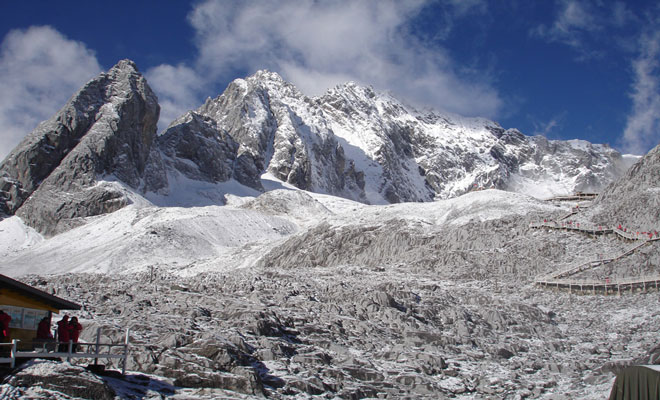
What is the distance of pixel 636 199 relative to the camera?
63156mm

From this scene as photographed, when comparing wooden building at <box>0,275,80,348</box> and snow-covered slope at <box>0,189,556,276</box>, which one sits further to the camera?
snow-covered slope at <box>0,189,556,276</box>

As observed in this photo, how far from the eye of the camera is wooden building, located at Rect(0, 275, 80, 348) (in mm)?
19339

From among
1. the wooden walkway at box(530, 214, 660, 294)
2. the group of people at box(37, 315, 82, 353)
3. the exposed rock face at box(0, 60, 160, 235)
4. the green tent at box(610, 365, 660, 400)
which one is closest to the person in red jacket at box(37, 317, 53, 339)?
the group of people at box(37, 315, 82, 353)

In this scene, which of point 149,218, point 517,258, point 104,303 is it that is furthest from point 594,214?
point 149,218

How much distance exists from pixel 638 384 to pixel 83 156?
135 m

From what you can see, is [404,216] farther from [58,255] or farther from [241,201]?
[241,201]

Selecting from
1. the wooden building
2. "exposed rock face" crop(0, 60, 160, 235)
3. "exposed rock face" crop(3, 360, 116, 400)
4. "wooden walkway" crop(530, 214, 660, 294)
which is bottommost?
"exposed rock face" crop(3, 360, 116, 400)

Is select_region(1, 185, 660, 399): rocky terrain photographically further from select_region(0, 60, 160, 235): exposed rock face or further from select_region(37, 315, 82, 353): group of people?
select_region(0, 60, 160, 235): exposed rock face

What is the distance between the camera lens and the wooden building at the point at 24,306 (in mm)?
19339

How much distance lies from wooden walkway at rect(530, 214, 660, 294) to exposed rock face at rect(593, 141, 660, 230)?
218 centimetres

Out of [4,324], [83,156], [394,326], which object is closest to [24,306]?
[4,324]

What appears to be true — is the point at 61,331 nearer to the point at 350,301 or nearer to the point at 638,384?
the point at 638,384

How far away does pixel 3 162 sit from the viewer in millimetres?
145375

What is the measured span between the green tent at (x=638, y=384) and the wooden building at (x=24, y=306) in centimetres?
1832
